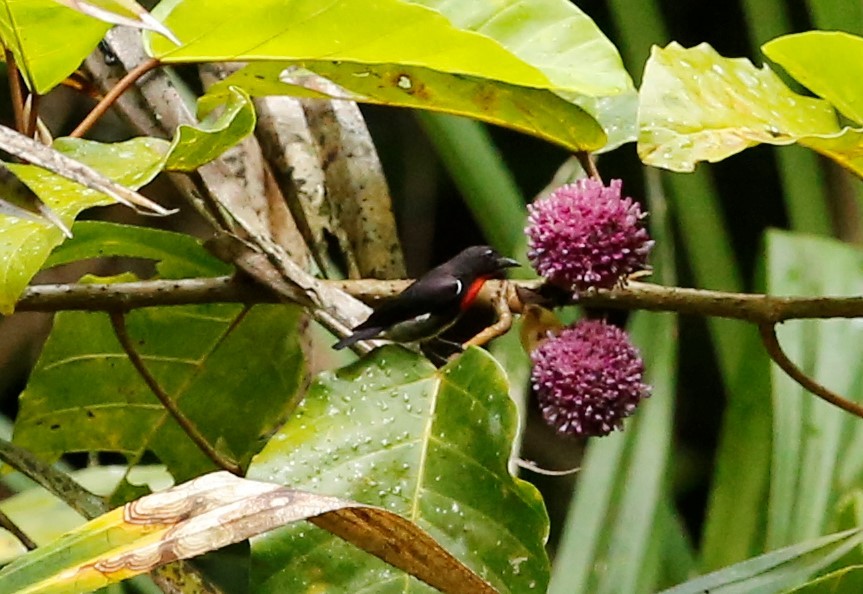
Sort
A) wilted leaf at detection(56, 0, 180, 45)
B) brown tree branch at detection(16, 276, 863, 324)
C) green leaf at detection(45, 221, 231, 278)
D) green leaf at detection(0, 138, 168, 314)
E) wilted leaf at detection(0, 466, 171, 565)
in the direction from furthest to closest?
wilted leaf at detection(0, 466, 171, 565) → green leaf at detection(45, 221, 231, 278) → brown tree branch at detection(16, 276, 863, 324) → green leaf at detection(0, 138, 168, 314) → wilted leaf at detection(56, 0, 180, 45)

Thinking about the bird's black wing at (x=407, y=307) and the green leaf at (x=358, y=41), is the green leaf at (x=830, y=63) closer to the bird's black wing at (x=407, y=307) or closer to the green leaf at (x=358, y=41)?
the green leaf at (x=358, y=41)

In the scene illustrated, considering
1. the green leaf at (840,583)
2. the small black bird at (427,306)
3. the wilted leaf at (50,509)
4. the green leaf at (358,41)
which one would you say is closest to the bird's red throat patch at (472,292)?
the small black bird at (427,306)

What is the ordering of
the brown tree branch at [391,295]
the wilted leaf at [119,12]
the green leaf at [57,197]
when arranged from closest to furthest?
the wilted leaf at [119,12] → the green leaf at [57,197] → the brown tree branch at [391,295]

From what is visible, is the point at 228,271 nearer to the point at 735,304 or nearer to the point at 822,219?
the point at 735,304

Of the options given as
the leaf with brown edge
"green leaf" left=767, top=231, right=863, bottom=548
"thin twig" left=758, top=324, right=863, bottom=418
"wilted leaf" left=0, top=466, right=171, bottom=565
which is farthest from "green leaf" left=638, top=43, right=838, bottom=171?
"wilted leaf" left=0, top=466, right=171, bottom=565

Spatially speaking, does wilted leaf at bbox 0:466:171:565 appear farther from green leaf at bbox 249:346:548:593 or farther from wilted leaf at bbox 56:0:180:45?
wilted leaf at bbox 56:0:180:45

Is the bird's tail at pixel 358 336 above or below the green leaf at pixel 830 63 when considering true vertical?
below
